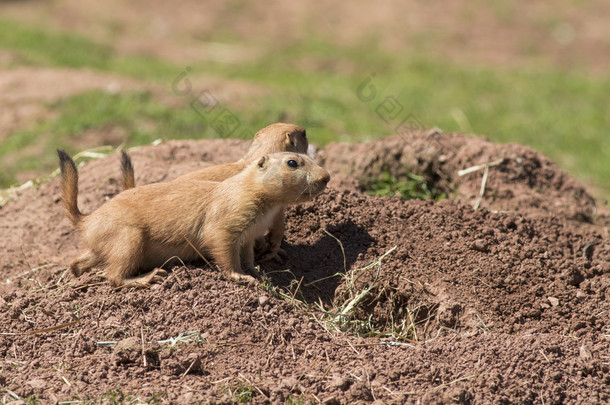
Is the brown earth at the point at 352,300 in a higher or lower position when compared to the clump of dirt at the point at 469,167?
lower

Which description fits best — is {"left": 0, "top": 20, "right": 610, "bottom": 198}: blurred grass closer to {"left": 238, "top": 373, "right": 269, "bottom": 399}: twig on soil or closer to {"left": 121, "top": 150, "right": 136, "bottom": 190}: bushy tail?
{"left": 121, "top": 150, "right": 136, "bottom": 190}: bushy tail

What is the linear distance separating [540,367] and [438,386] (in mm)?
646

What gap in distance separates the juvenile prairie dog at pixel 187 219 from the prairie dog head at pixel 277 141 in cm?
97

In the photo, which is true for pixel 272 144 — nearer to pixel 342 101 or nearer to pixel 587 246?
pixel 587 246

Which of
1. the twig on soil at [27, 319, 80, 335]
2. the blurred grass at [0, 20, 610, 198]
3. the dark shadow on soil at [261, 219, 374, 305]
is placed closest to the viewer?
the twig on soil at [27, 319, 80, 335]

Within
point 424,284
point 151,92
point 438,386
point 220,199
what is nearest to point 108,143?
point 151,92

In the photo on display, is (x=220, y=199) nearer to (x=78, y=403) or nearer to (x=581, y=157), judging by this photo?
(x=78, y=403)

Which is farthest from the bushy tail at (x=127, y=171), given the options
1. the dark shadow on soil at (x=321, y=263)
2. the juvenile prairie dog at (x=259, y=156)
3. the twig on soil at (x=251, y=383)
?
the twig on soil at (x=251, y=383)

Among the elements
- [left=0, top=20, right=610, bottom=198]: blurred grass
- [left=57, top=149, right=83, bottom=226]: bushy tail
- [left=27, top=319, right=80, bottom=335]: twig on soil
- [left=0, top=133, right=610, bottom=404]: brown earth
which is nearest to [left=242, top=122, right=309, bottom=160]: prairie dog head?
[left=0, top=133, right=610, bottom=404]: brown earth

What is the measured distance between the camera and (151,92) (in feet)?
32.6

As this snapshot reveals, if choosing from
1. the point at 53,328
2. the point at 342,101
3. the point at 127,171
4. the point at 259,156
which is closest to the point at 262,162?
the point at 259,156

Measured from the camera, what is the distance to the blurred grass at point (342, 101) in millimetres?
8992

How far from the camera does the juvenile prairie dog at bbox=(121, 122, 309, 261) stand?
4945 mm

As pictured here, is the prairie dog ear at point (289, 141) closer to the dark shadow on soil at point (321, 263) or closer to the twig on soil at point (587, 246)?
the dark shadow on soil at point (321, 263)
